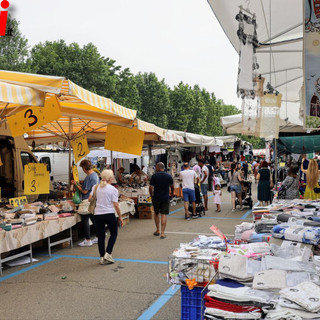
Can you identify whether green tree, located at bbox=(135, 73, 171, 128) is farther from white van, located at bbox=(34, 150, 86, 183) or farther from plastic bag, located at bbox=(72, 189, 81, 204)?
plastic bag, located at bbox=(72, 189, 81, 204)

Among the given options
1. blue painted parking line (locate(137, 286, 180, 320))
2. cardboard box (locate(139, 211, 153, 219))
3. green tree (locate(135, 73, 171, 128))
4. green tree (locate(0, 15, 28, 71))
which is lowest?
blue painted parking line (locate(137, 286, 180, 320))

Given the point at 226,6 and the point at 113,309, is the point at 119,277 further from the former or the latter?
the point at 226,6

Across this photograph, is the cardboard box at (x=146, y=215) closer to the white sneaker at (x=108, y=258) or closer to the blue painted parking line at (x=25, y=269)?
the blue painted parking line at (x=25, y=269)

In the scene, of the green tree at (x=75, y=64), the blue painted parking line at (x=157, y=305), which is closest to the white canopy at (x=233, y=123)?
the blue painted parking line at (x=157, y=305)

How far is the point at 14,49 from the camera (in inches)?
1273

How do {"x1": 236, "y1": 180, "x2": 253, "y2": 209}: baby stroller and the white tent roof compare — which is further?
{"x1": 236, "y1": 180, "x2": 253, "y2": 209}: baby stroller

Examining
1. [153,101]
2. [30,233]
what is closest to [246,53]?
[30,233]

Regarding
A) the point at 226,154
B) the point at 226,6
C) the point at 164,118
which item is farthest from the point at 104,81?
the point at 226,6

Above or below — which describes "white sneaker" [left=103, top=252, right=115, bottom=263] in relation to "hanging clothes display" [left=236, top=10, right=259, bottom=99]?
below

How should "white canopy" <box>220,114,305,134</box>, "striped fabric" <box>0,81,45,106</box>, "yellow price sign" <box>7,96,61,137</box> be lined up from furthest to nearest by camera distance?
"white canopy" <box>220,114,305,134</box>
"yellow price sign" <box>7,96,61,137</box>
"striped fabric" <box>0,81,45,106</box>

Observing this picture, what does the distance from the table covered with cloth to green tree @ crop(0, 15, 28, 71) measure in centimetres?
2677

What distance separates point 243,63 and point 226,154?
24.9m

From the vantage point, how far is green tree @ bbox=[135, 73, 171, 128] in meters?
39.3

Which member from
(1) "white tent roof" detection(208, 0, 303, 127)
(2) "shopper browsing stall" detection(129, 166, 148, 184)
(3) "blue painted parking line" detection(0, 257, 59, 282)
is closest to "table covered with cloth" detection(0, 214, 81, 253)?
(3) "blue painted parking line" detection(0, 257, 59, 282)
